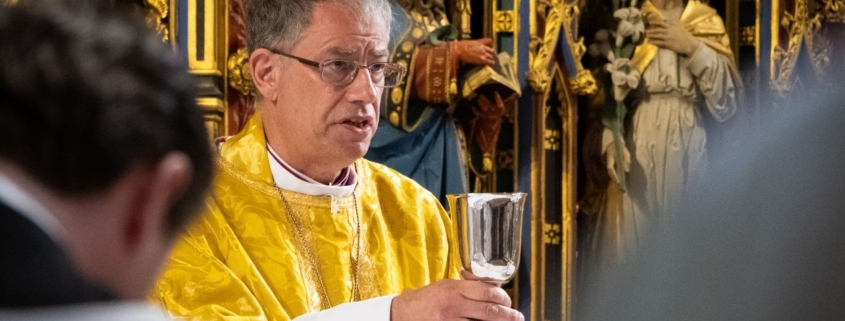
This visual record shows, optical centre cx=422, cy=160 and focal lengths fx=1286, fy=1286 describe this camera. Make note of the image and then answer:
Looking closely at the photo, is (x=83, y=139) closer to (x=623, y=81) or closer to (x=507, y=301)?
(x=507, y=301)

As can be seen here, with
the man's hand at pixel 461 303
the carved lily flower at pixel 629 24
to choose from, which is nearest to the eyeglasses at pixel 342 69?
the man's hand at pixel 461 303

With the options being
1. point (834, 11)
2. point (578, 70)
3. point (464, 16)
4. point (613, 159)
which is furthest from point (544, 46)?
point (834, 11)

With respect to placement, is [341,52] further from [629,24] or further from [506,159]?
[629,24]

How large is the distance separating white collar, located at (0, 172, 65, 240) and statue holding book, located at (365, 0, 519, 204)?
493cm

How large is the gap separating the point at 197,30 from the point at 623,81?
8.67 ft

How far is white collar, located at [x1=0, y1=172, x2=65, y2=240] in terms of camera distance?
634 mm

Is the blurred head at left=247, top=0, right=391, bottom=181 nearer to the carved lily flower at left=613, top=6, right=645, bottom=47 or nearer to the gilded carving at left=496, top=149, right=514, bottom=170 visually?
the gilded carving at left=496, top=149, right=514, bottom=170

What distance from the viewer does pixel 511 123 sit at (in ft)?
21.4

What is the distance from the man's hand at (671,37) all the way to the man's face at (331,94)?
450cm

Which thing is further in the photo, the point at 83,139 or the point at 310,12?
the point at 310,12

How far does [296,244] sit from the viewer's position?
2.78 meters

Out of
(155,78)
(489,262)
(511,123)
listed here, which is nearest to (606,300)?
(155,78)

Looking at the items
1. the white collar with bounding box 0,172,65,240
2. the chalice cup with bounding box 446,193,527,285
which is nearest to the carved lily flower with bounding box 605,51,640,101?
the chalice cup with bounding box 446,193,527,285

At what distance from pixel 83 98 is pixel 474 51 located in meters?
5.26
